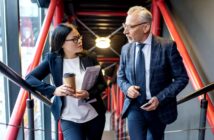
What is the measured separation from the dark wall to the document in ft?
3.59

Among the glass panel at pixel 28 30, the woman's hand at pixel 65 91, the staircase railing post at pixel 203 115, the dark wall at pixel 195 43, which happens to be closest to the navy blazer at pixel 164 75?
the staircase railing post at pixel 203 115

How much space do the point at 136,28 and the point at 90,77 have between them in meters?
0.47

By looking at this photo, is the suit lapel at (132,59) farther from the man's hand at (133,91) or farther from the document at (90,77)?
the document at (90,77)

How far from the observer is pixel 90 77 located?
1843 millimetres

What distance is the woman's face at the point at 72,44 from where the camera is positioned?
75.1 inches

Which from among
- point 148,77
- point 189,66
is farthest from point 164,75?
point 189,66

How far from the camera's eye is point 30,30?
440cm

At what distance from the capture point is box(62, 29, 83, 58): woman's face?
1908 millimetres

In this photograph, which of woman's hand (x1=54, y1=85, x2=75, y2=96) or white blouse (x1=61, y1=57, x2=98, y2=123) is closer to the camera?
woman's hand (x1=54, y1=85, x2=75, y2=96)

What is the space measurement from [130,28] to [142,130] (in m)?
0.78

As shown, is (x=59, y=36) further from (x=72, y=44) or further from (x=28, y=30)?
(x=28, y=30)

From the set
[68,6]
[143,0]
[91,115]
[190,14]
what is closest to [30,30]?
[68,6]

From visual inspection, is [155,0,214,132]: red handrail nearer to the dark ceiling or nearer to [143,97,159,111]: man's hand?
[143,97,159,111]: man's hand

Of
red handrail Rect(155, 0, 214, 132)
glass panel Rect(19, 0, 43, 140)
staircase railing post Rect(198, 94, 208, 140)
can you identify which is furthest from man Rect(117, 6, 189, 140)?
glass panel Rect(19, 0, 43, 140)
